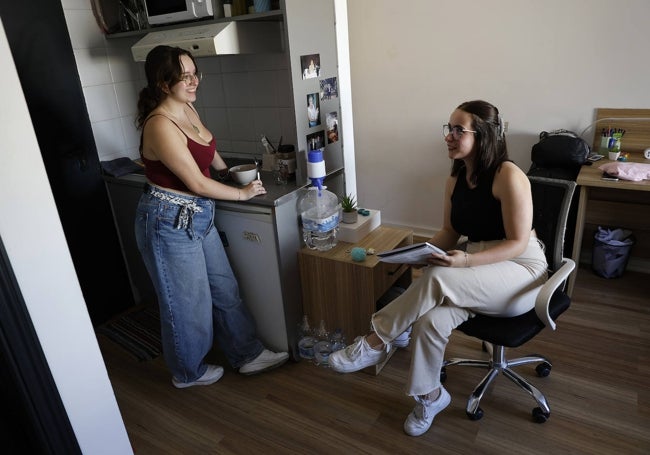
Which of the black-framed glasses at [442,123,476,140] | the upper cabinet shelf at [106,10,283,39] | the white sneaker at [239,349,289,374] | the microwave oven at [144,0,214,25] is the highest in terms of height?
the microwave oven at [144,0,214,25]

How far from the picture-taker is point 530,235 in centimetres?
182

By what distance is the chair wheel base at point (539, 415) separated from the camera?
1.87m

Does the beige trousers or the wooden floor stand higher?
the beige trousers

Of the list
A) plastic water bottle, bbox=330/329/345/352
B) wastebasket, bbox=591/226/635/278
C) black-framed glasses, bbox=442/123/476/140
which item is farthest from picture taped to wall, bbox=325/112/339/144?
wastebasket, bbox=591/226/635/278

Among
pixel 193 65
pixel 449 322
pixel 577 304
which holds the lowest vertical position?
pixel 577 304

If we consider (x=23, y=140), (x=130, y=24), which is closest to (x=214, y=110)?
(x=130, y=24)

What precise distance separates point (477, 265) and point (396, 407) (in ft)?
2.34

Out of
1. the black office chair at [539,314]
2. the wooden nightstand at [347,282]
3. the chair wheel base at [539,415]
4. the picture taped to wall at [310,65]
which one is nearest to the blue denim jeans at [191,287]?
the wooden nightstand at [347,282]

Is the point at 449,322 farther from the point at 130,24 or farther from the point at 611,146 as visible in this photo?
the point at 130,24

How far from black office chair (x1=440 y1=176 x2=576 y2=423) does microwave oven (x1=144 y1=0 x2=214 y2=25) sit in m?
1.56

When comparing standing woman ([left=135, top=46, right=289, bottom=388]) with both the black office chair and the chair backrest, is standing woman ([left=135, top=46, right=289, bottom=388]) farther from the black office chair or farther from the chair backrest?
the chair backrest

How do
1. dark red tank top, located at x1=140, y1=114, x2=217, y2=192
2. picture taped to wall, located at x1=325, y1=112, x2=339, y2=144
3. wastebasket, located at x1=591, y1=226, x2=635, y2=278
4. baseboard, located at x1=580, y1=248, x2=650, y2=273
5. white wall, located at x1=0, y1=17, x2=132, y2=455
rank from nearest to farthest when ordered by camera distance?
white wall, located at x1=0, y1=17, x2=132, y2=455
dark red tank top, located at x1=140, y1=114, x2=217, y2=192
picture taped to wall, located at x1=325, y1=112, x2=339, y2=144
wastebasket, located at x1=591, y1=226, x2=635, y2=278
baseboard, located at x1=580, y1=248, x2=650, y2=273

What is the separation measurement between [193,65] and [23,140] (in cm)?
85

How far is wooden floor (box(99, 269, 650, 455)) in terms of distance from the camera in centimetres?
184
